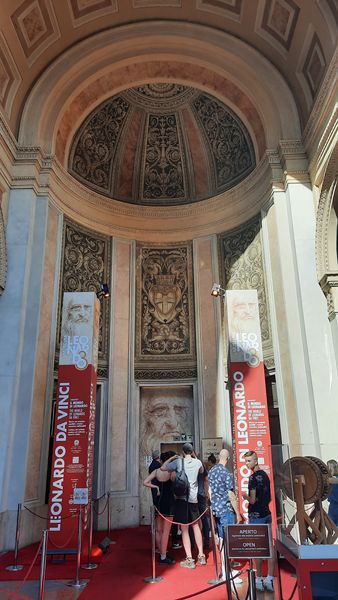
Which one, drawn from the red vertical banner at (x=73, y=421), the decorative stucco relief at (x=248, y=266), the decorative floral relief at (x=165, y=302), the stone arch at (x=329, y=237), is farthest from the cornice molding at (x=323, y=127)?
the red vertical banner at (x=73, y=421)

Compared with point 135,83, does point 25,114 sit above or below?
below

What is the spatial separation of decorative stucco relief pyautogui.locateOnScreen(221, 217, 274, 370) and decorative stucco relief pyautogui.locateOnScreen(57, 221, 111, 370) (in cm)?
325

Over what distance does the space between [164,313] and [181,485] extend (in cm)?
621

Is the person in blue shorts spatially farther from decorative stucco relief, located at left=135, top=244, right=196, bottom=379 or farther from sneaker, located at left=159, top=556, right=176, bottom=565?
decorative stucco relief, located at left=135, top=244, right=196, bottom=379

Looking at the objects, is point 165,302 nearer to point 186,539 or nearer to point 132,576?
point 186,539

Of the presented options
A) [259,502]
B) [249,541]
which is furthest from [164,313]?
[249,541]

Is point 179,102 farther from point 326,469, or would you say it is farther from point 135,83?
point 326,469

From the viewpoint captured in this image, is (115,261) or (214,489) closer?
(214,489)

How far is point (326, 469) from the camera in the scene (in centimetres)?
523

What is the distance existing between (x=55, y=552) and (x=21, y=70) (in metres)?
9.83

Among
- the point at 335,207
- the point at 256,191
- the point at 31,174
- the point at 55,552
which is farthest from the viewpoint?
the point at 256,191

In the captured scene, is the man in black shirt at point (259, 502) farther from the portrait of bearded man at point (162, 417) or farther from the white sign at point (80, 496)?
the portrait of bearded man at point (162, 417)

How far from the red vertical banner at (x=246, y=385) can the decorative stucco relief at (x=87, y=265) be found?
388 centimetres

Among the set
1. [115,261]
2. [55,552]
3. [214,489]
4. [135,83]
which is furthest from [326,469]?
[135,83]
